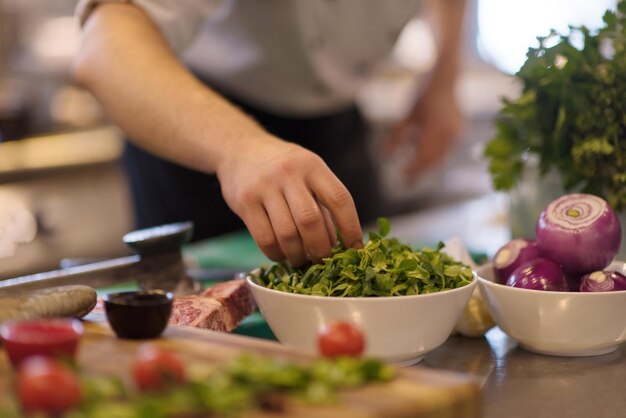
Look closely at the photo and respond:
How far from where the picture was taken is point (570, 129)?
4.80ft

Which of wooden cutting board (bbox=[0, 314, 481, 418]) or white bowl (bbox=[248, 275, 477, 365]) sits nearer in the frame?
wooden cutting board (bbox=[0, 314, 481, 418])

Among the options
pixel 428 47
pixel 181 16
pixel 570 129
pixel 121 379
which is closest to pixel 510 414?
pixel 121 379

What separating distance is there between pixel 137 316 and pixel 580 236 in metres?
0.62

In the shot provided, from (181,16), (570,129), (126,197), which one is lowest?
(126,197)

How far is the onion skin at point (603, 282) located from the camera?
115 cm

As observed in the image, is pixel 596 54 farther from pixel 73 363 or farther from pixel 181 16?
pixel 73 363

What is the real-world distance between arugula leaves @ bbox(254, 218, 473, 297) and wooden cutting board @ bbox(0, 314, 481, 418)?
0.23 m

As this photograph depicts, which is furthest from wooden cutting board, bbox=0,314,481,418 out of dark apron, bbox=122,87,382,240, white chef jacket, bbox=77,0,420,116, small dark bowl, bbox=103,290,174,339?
→ dark apron, bbox=122,87,382,240

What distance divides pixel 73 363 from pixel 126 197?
3.27 meters

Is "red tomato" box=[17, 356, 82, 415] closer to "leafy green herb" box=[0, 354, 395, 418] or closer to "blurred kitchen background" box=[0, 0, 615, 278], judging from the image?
"leafy green herb" box=[0, 354, 395, 418]

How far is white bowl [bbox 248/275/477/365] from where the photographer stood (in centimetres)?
105

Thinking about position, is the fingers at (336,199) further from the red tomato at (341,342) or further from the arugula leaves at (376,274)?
the red tomato at (341,342)

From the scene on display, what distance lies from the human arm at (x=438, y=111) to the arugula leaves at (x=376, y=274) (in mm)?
1258

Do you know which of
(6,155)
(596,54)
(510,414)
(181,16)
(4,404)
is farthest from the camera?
(6,155)
